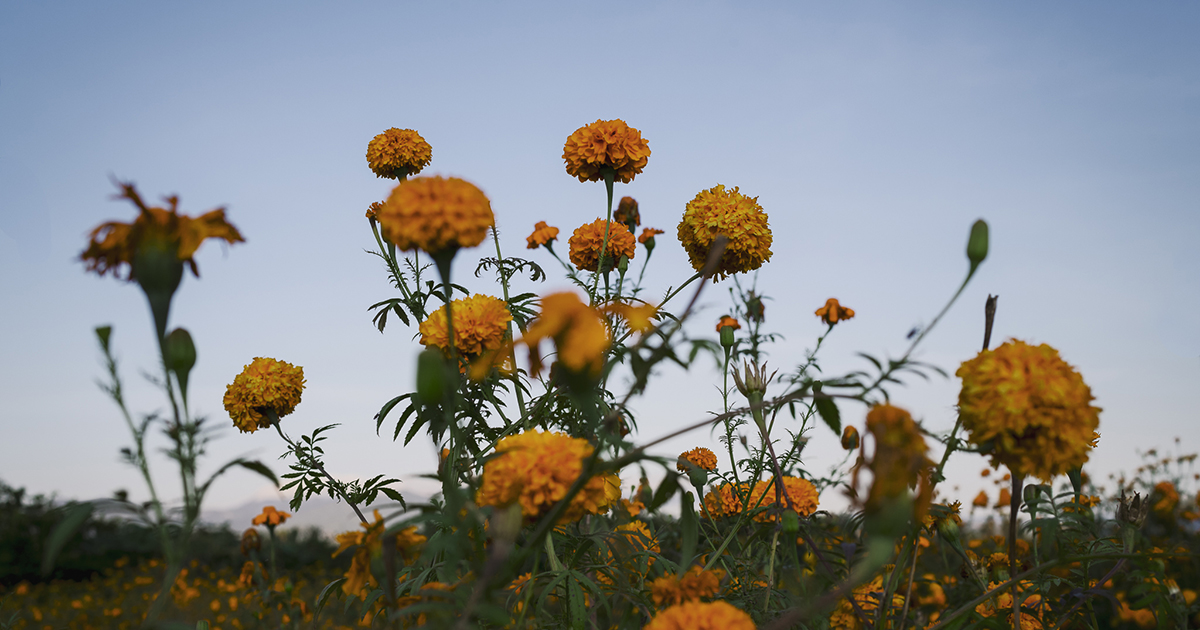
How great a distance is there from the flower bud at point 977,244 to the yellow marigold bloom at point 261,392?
200 cm

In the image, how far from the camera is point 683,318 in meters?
0.90

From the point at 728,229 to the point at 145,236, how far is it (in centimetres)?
155

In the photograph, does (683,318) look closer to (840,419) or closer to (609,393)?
(840,419)

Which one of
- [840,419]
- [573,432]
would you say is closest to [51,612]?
[573,432]

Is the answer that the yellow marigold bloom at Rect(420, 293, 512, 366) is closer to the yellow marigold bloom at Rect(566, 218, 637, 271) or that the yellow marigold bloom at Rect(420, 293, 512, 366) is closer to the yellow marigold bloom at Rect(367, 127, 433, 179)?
the yellow marigold bloom at Rect(566, 218, 637, 271)

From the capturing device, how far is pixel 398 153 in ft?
8.73

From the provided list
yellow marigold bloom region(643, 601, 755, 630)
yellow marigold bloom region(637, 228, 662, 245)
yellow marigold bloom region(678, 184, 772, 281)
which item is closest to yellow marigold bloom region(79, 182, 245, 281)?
yellow marigold bloom region(643, 601, 755, 630)

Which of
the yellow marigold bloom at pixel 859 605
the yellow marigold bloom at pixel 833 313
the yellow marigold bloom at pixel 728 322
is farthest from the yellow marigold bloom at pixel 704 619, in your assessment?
the yellow marigold bloom at pixel 833 313

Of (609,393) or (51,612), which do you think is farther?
(51,612)

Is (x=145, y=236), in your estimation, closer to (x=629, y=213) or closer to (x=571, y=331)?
(x=571, y=331)

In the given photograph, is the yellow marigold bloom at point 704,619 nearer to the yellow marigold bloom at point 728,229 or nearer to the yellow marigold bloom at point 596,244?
the yellow marigold bloom at point 728,229

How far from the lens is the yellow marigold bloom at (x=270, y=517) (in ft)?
11.7

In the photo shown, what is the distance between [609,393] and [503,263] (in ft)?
2.01

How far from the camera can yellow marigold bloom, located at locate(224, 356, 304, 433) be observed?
2309 mm
